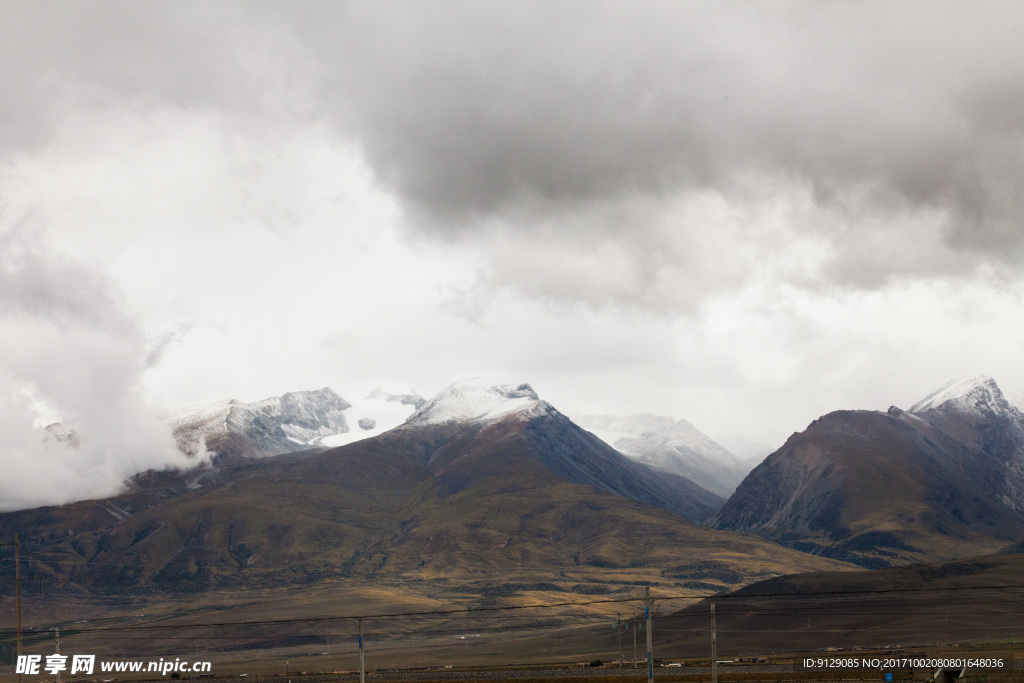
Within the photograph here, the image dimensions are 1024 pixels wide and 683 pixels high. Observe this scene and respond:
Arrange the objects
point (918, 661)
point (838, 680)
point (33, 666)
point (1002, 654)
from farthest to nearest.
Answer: point (1002, 654), point (918, 661), point (838, 680), point (33, 666)

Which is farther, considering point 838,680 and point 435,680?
point 435,680

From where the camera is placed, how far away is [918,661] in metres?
176

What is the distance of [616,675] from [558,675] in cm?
1170

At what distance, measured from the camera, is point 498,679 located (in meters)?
190

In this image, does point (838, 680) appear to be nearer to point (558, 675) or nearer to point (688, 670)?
point (688, 670)

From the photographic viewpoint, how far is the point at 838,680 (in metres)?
A: 151

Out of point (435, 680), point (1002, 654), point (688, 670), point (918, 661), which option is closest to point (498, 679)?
point (435, 680)

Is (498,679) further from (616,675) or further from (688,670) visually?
(688,670)

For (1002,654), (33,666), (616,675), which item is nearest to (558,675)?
(616,675)

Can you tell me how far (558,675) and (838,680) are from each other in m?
63.4

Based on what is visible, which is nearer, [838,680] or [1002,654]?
[838,680]

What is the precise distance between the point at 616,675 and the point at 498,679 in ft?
74.5

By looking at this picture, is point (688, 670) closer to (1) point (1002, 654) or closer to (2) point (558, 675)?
(2) point (558, 675)

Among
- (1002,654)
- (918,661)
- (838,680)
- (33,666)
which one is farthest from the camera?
(1002,654)
